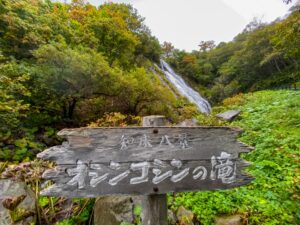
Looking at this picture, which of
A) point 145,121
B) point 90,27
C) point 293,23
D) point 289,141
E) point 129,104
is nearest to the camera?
point 145,121

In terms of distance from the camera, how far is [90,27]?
31.5ft

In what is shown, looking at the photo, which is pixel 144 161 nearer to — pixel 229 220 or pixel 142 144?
pixel 142 144

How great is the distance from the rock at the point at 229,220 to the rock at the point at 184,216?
0.99 ft

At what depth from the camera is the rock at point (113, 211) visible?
2271 mm

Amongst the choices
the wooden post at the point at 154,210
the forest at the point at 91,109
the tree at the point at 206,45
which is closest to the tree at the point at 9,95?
the forest at the point at 91,109

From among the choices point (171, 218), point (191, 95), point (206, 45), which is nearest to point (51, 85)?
point (171, 218)

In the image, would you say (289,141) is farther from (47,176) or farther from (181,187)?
(47,176)

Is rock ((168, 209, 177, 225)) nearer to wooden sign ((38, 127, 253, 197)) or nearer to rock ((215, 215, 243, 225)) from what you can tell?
rock ((215, 215, 243, 225))

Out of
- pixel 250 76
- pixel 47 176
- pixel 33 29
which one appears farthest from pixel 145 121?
pixel 250 76

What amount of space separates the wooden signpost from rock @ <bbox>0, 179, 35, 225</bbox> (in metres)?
1.38

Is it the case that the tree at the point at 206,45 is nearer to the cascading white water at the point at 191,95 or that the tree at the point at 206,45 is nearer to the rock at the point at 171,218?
the cascading white water at the point at 191,95

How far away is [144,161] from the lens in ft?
4.21

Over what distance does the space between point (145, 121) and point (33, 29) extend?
6678 millimetres

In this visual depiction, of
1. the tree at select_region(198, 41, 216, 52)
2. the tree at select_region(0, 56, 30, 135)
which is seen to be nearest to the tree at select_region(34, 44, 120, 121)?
the tree at select_region(0, 56, 30, 135)
